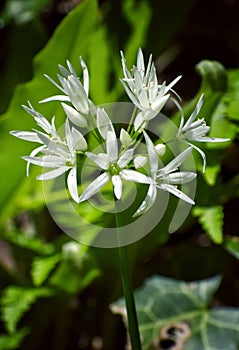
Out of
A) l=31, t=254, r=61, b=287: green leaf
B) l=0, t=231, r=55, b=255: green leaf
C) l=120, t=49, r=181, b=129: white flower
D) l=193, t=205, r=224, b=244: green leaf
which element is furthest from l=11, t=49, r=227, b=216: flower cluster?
l=0, t=231, r=55, b=255: green leaf

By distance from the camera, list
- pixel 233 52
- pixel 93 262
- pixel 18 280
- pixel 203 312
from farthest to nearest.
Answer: pixel 233 52, pixel 18 280, pixel 93 262, pixel 203 312

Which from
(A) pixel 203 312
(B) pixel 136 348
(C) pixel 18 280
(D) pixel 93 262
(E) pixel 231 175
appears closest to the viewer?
(B) pixel 136 348

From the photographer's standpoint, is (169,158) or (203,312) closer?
(169,158)

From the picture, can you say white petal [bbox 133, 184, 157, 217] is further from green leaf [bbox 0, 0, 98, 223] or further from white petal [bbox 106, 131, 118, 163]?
green leaf [bbox 0, 0, 98, 223]

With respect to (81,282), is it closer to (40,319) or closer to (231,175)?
(40,319)

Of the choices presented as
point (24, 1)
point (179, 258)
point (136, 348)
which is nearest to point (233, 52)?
point (24, 1)
